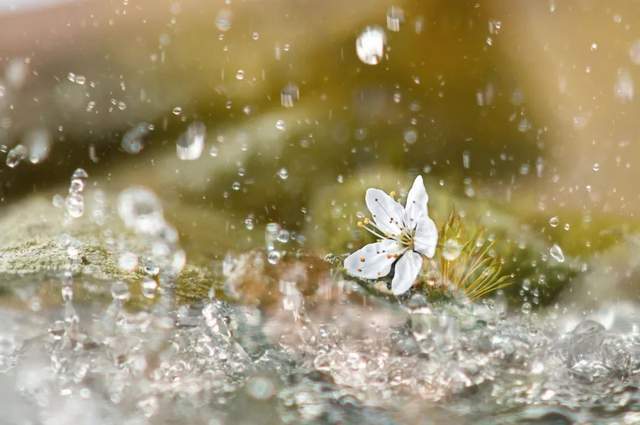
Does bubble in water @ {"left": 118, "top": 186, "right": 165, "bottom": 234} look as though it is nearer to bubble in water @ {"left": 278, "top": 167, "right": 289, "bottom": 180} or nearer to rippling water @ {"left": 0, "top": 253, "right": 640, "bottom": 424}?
bubble in water @ {"left": 278, "top": 167, "right": 289, "bottom": 180}

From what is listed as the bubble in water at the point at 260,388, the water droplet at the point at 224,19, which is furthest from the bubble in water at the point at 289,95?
the bubble in water at the point at 260,388

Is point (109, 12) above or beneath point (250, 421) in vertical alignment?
above

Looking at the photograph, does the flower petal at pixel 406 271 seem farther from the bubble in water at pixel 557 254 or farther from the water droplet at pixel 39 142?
the water droplet at pixel 39 142

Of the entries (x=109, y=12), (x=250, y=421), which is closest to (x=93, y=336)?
(x=250, y=421)

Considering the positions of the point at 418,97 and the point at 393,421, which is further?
the point at 418,97

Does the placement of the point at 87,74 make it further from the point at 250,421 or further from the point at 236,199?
the point at 250,421

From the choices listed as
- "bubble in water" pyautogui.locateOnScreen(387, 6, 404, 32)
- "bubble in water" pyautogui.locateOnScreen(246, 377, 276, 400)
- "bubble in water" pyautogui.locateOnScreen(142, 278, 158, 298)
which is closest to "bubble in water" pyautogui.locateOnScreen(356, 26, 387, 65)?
"bubble in water" pyautogui.locateOnScreen(387, 6, 404, 32)

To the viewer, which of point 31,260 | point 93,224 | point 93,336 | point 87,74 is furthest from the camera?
point 87,74

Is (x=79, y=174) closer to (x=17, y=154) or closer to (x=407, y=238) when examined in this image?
(x=17, y=154)
